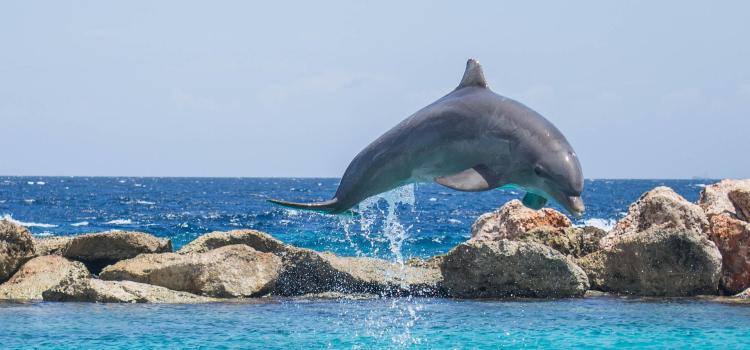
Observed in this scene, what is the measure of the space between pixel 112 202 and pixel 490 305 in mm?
53147

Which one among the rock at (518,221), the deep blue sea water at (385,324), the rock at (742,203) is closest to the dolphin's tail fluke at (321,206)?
the deep blue sea water at (385,324)

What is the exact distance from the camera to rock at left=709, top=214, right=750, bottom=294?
15.0m

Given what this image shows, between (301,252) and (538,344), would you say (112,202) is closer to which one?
(301,252)

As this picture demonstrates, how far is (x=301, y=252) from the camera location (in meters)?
15.3

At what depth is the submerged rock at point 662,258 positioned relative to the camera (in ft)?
47.9

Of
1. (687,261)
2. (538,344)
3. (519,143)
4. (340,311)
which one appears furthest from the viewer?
(687,261)

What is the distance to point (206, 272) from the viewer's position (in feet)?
46.9

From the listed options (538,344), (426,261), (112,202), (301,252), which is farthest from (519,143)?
(112,202)

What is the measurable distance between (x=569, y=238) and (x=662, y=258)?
2043 mm

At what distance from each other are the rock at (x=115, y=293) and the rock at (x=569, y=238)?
581 centimetres

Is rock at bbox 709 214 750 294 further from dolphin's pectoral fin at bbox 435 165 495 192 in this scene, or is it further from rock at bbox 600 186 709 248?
dolphin's pectoral fin at bbox 435 165 495 192

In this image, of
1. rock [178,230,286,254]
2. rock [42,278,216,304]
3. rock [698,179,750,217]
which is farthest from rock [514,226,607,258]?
rock [42,278,216,304]

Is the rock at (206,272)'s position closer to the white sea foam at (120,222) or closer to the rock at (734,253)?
the rock at (734,253)

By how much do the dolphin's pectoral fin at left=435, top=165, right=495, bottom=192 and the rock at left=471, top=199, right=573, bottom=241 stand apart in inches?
445
